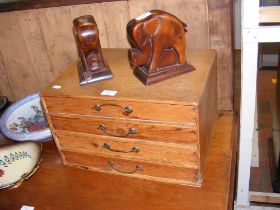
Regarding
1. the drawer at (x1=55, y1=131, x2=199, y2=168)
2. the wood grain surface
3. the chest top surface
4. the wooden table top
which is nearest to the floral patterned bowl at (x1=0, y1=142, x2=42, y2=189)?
the wooden table top

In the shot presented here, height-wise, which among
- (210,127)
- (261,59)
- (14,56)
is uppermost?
(14,56)

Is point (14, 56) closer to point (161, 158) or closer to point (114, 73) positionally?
point (114, 73)

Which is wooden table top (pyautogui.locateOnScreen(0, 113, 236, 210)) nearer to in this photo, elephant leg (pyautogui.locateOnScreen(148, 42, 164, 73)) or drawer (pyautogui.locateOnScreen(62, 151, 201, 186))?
drawer (pyautogui.locateOnScreen(62, 151, 201, 186))

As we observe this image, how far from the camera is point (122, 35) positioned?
3.84 ft

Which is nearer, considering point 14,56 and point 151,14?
point 151,14

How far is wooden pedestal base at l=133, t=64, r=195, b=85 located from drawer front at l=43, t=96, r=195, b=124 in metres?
0.09

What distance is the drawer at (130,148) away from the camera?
0.85 metres

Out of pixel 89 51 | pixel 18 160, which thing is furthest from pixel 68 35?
pixel 18 160

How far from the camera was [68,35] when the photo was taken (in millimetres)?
1235

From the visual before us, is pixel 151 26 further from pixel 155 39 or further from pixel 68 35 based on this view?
pixel 68 35

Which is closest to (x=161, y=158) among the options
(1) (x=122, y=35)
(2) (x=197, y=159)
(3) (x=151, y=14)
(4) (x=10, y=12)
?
(2) (x=197, y=159)

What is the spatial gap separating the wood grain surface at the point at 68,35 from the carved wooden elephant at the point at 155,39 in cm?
23

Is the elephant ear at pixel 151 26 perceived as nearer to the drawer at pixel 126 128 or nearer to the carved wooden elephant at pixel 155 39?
the carved wooden elephant at pixel 155 39

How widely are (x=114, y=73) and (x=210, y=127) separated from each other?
0.36 m
